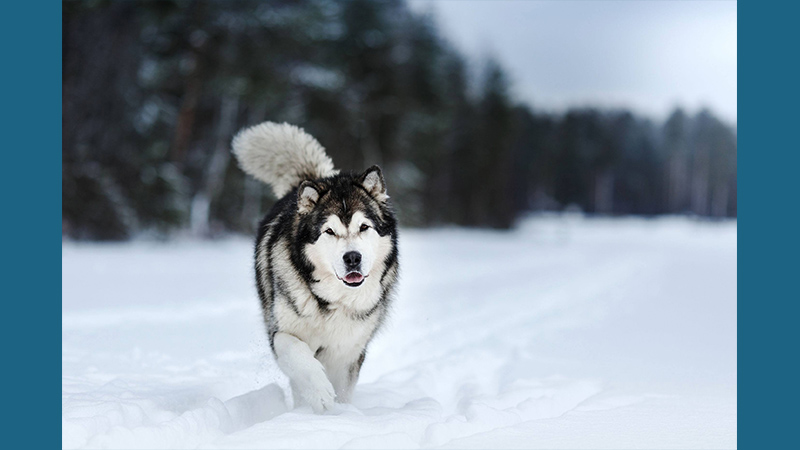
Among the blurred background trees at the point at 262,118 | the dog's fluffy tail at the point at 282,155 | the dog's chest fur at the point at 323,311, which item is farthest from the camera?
the blurred background trees at the point at 262,118

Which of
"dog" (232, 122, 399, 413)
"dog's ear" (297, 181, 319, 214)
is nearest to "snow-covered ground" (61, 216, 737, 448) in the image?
"dog" (232, 122, 399, 413)

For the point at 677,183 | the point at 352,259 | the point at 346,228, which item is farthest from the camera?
the point at 677,183

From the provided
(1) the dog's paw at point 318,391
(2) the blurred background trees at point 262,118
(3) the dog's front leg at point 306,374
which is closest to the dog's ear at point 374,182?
(3) the dog's front leg at point 306,374

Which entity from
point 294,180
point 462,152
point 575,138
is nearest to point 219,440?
point 294,180

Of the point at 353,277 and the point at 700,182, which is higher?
the point at 700,182

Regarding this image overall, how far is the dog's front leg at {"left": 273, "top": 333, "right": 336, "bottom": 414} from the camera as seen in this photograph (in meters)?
3.38

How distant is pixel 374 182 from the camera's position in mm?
3781

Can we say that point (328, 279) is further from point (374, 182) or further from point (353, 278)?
point (374, 182)

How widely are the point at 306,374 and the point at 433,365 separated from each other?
6.12ft

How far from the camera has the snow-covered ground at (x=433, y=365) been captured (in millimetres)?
3086

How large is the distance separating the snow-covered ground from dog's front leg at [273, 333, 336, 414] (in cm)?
19

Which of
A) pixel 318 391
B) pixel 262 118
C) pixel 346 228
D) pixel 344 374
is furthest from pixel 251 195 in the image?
pixel 318 391

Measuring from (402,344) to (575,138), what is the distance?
76.7 ft

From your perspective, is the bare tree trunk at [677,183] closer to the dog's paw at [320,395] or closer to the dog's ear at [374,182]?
the dog's ear at [374,182]
